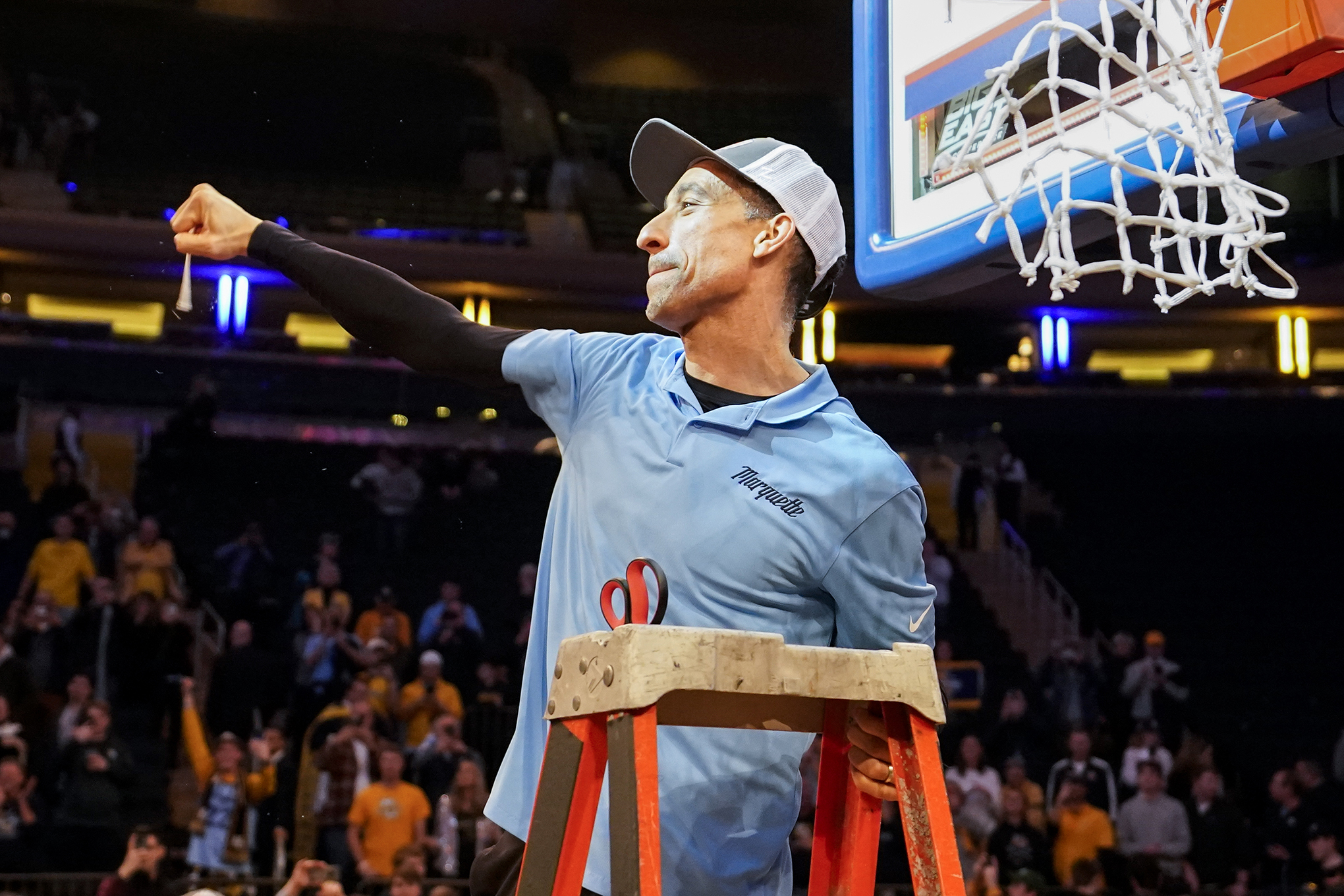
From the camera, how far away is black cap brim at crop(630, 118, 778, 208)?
9.74 feet

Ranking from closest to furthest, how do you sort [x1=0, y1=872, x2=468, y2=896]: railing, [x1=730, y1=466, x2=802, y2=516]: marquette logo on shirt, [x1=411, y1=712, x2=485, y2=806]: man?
[x1=730, y1=466, x2=802, y2=516]: marquette logo on shirt → [x1=0, y1=872, x2=468, y2=896]: railing → [x1=411, y1=712, x2=485, y2=806]: man

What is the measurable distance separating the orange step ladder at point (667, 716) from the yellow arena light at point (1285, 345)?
16587 millimetres

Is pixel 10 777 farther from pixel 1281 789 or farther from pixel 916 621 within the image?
pixel 1281 789

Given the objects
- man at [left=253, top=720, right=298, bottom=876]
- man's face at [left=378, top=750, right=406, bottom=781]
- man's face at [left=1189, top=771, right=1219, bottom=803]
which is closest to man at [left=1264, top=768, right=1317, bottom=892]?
man's face at [left=1189, top=771, right=1219, bottom=803]

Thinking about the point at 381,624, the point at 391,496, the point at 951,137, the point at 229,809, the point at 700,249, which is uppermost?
the point at 391,496

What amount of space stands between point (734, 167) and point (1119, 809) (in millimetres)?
8530

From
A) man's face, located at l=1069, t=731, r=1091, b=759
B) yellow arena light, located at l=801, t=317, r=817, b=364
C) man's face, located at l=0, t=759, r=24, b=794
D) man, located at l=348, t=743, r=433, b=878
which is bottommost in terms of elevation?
man, located at l=348, t=743, r=433, b=878

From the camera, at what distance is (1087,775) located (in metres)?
10.3

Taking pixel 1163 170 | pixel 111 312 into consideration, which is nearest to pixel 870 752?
pixel 1163 170

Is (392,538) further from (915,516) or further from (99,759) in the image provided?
(915,516)

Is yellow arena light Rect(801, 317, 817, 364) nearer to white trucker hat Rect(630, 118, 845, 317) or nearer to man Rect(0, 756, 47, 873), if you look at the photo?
man Rect(0, 756, 47, 873)

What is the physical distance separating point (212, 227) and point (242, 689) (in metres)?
7.69

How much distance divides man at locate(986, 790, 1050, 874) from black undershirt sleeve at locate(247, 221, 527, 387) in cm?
702

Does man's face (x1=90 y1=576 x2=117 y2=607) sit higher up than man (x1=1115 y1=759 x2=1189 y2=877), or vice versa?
man's face (x1=90 y1=576 x2=117 y2=607)
